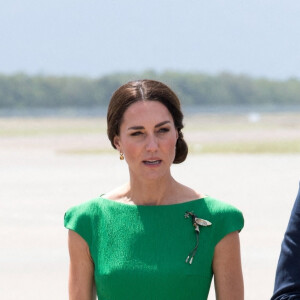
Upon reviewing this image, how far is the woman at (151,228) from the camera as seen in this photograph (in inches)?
130

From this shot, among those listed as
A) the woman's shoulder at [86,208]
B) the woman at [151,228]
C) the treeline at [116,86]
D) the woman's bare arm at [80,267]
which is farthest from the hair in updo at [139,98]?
the treeline at [116,86]

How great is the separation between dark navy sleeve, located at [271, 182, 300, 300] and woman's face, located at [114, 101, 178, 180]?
661mm

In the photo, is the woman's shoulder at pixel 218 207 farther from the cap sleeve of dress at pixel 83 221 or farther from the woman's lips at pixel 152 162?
the cap sleeve of dress at pixel 83 221

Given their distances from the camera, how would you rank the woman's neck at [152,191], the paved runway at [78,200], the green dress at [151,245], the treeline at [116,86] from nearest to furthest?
1. the green dress at [151,245]
2. the woman's neck at [152,191]
3. the paved runway at [78,200]
4. the treeline at [116,86]

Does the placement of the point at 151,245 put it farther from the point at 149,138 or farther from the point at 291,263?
the point at 291,263

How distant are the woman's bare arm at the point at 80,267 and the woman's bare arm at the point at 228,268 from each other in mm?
443

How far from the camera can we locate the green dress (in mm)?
3291

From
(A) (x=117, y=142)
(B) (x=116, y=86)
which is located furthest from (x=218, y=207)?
(B) (x=116, y=86)

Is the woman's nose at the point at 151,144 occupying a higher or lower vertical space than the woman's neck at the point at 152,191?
higher

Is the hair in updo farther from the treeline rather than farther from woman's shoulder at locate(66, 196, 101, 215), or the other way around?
the treeline

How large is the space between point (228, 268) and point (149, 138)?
0.52 metres

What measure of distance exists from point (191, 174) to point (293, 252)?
21969 mm

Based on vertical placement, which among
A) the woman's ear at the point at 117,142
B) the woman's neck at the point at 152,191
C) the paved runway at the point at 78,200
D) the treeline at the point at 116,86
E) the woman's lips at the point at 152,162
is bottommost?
the treeline at the point at 116,86

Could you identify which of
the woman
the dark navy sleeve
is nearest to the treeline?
the woman
